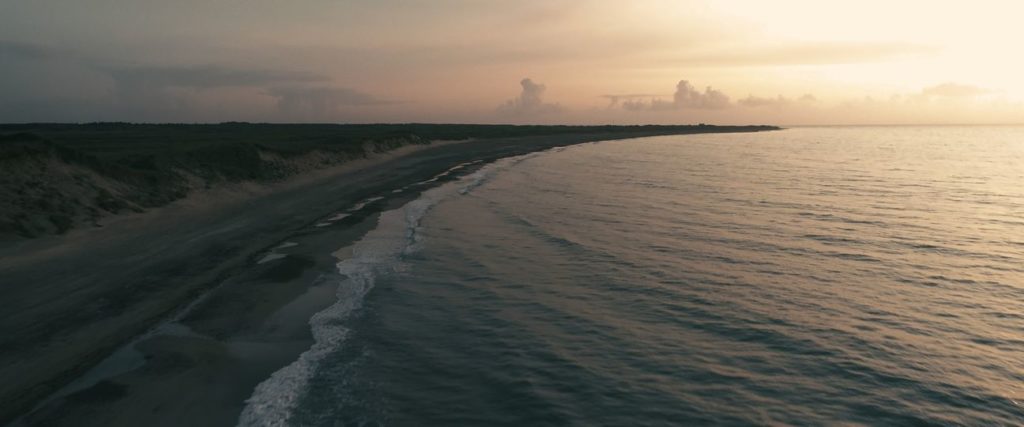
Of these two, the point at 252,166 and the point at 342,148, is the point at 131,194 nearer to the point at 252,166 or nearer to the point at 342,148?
the point at 252,166

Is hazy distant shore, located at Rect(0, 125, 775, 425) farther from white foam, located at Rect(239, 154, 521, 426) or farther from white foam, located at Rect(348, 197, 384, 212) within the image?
white foam, located at Rect(348, 197, 384, 212)

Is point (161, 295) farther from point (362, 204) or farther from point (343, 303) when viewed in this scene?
point (362, 204)

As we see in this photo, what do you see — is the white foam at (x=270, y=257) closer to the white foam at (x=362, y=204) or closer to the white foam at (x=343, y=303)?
the white foam at (x=343, y=303)

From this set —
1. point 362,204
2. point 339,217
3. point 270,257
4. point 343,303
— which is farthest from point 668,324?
point 362,204

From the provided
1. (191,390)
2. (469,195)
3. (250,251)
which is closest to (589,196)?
(469,195)

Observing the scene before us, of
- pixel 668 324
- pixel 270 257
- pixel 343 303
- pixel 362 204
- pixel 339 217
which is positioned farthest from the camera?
pixel 362 204

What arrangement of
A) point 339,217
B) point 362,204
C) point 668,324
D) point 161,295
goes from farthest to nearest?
point 362,204, point 339,217, point 161,295, point 668,324
